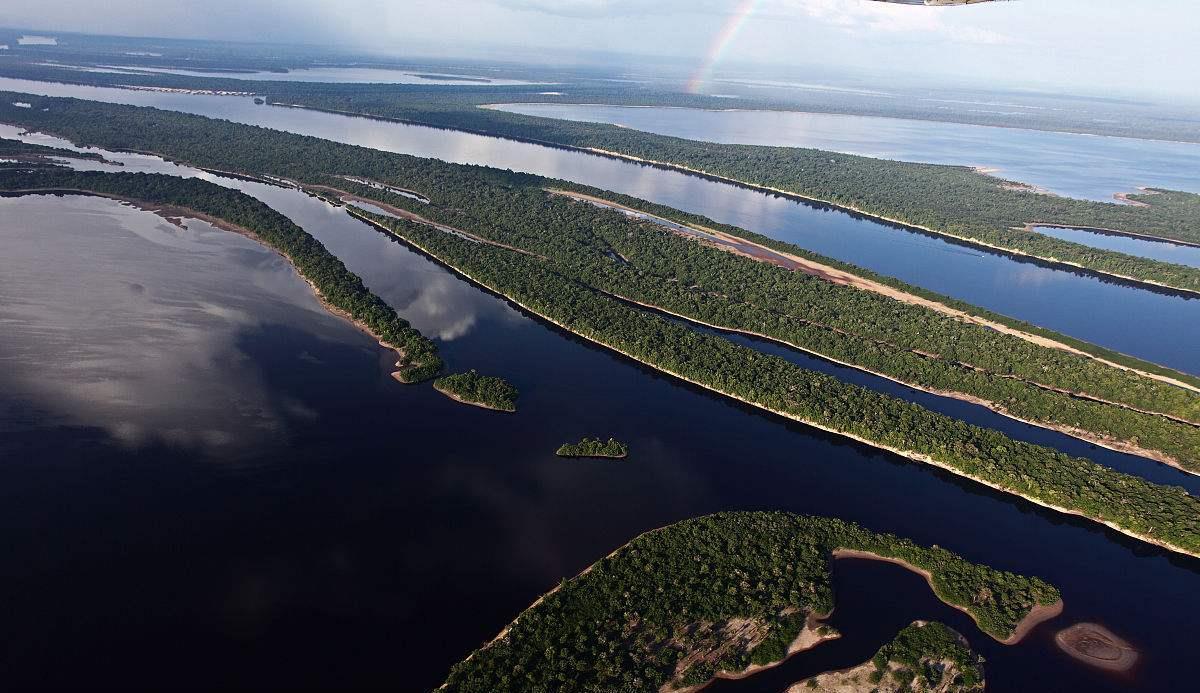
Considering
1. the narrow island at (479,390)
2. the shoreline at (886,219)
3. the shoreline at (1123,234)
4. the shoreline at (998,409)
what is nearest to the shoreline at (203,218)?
the narrow island at (479,390)

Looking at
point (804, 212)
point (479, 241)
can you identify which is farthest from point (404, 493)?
point (804, 212)

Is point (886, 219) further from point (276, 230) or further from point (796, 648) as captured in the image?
point (796, 648)

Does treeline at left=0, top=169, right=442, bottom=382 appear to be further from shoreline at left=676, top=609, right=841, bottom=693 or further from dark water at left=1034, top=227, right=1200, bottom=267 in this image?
dark water at left=1034, top=227, right=1200, bottom=267

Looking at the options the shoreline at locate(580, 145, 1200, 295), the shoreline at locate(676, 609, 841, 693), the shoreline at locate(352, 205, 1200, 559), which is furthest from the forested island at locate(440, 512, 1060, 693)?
the shoreline at locate(580, 145, 1200, 295)

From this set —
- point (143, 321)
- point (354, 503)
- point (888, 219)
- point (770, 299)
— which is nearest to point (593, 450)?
point (354, 503)

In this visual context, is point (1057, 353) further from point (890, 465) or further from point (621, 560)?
point (621, 560)
